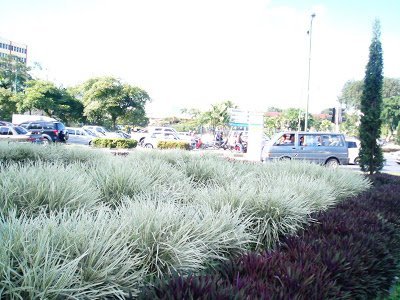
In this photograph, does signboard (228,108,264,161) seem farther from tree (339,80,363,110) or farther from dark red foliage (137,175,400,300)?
tree (339,80,363,110)

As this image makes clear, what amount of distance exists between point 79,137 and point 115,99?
1225 centimetres

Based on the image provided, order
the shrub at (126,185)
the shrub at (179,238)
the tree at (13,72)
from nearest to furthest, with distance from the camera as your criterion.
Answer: the shrub at (179,238) < the shrub at (126,185) < the tree at (13,72)

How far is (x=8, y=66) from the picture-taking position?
55938 mm

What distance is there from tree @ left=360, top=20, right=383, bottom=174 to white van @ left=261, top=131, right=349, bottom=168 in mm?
5385

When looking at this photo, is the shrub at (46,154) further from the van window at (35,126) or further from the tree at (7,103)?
the tree at (7,103)

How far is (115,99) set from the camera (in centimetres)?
4094

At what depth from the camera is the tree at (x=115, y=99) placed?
41.1 meters

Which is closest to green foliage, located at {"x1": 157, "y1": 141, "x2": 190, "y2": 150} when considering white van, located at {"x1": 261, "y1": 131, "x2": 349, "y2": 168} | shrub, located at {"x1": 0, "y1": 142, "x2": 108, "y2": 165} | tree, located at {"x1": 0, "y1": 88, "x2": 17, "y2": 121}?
white van, located at {"x1": 261, "y1": 131, "x2": 349, "y2": 168}

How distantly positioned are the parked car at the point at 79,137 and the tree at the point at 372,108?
74.0 ft

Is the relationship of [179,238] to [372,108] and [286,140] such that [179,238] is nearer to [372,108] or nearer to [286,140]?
[372,108]

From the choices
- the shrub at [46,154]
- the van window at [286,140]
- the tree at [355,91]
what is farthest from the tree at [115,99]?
the tree at [355,91]

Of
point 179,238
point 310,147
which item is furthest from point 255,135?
point 179,238

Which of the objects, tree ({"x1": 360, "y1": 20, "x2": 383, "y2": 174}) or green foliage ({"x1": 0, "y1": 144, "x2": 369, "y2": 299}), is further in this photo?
tree ({"x1": 360, "y1": 20, "x2": 383, "y2": 174})

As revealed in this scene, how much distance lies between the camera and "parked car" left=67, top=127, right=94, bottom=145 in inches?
1158
